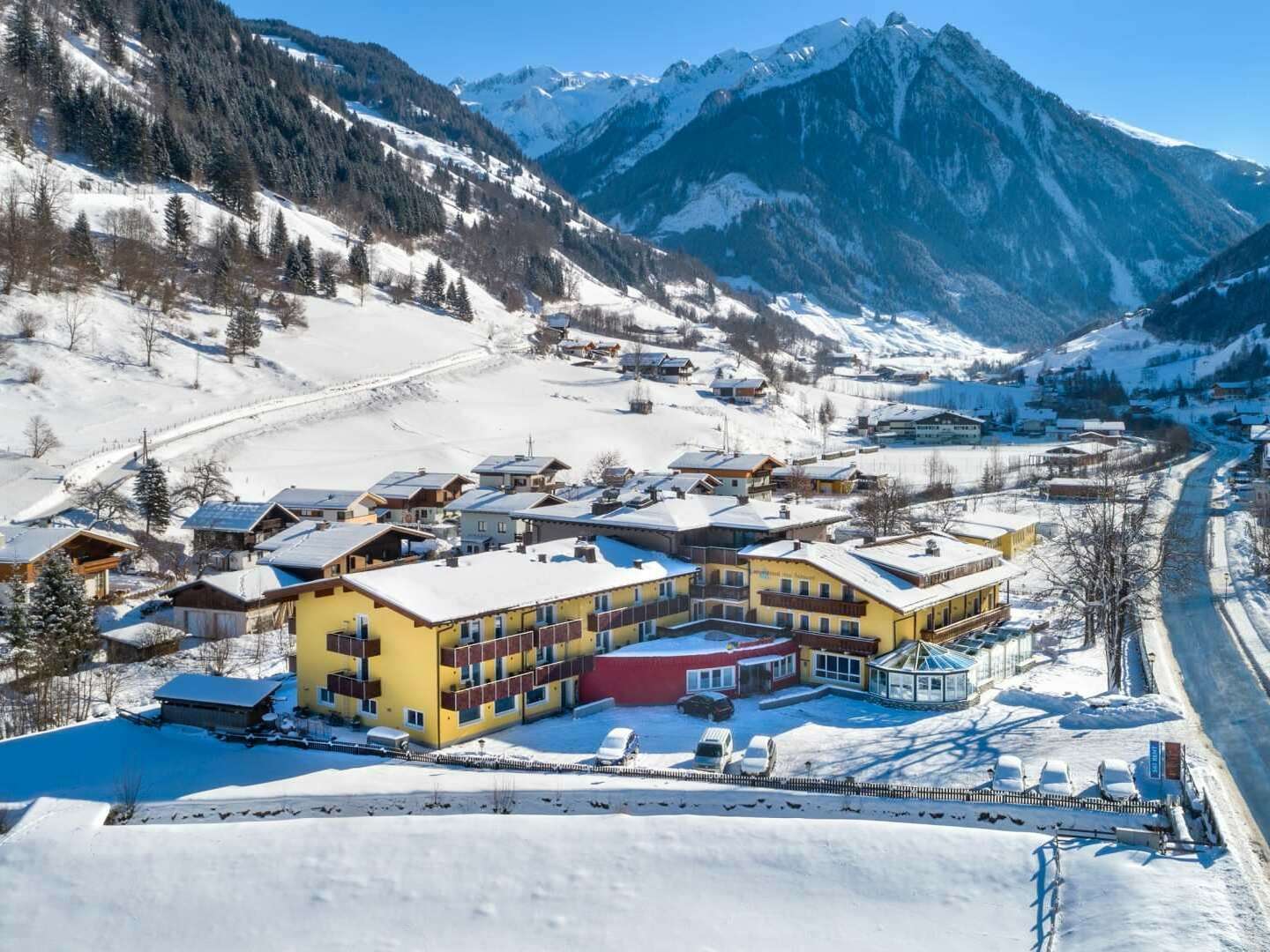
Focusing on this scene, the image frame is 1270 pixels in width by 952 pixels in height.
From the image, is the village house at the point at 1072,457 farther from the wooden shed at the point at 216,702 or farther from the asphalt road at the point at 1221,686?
the wooden shed at the point at 216,702

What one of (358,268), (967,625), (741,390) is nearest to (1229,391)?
(741,390)

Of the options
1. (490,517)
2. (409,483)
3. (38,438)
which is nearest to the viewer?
(490,517)

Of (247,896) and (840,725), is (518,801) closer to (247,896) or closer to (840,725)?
(247,896)

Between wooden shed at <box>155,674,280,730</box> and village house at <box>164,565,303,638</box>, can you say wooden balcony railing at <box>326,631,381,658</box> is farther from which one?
village house at <box>164,565,303,638</box>

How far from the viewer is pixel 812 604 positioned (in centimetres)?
3728

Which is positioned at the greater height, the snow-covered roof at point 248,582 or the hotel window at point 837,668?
the snow-covered roof at point 248,582

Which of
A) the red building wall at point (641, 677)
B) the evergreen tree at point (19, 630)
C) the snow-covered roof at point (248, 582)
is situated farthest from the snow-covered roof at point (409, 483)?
the red building wall at point (641, 677)

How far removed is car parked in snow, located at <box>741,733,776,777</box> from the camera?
27.2 meters

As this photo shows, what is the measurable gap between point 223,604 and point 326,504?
18.7 meters

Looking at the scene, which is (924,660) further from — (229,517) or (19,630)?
(229,517)

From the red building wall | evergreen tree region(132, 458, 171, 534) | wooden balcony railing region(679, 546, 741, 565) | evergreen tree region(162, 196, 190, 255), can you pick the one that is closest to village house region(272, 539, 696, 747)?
the red building wall

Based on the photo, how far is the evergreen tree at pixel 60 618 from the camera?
1547 inches

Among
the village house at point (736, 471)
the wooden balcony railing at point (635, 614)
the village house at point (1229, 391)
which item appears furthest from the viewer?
the village house at point (1229, 391)

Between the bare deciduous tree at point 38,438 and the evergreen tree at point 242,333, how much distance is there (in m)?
23.1
